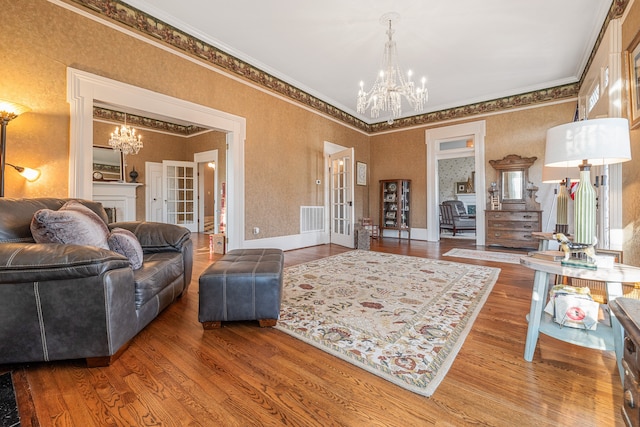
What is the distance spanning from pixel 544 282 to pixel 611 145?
77 centimetres

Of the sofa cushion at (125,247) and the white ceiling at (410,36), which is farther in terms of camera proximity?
the white ceiling at (410,36)

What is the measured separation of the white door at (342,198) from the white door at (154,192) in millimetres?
4509

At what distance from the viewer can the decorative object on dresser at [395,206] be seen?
259 inches

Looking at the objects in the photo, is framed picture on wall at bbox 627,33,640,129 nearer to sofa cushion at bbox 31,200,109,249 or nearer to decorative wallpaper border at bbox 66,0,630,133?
decorative wallpaper border at bbox 66,0,630,133

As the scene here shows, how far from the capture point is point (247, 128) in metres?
4.29

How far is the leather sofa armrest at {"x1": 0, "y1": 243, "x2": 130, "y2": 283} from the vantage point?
1234 millimetres

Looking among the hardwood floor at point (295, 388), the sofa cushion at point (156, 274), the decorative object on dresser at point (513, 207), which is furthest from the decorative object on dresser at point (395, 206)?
the sofa cushion at point (156, 274)

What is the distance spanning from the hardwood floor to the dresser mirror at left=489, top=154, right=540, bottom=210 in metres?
4.46

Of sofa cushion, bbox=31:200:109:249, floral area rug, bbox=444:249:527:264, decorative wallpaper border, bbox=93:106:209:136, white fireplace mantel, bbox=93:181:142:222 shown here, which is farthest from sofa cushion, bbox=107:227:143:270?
decorative wallpaper border, bbox=93:106:209:136

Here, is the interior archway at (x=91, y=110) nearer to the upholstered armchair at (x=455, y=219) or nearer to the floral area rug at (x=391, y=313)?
the floral area rug at (x=391, y=313)

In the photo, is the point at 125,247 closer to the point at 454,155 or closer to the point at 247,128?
the point at 247,128

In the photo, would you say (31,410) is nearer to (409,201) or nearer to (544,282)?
(544,282)

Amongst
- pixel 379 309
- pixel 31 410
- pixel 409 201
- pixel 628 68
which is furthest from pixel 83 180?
pixel 409 201

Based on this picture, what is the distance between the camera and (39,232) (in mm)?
1548
